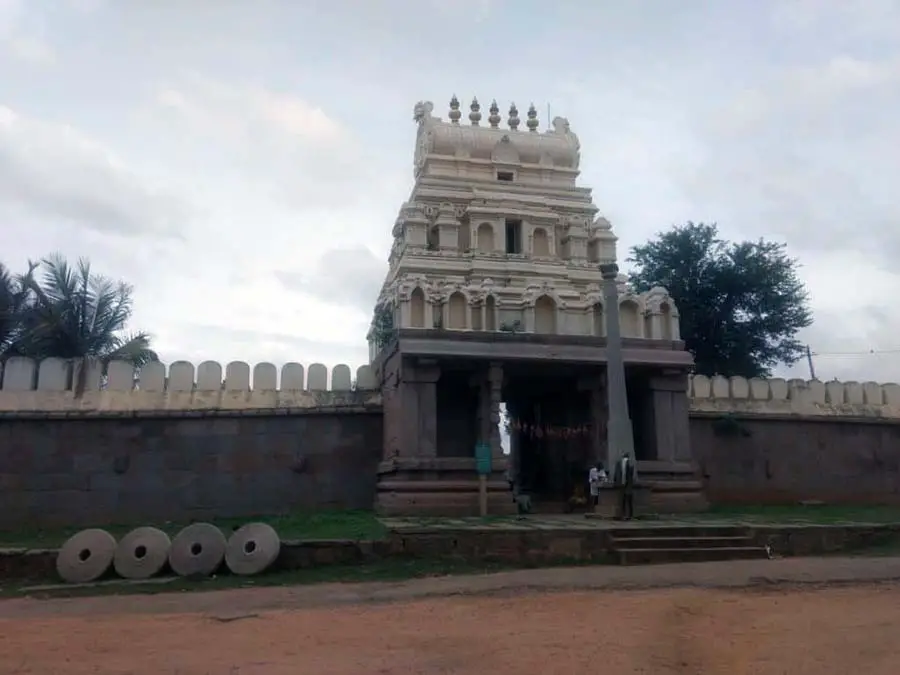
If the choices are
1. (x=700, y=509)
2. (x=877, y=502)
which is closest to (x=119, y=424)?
(x=700, y=509)

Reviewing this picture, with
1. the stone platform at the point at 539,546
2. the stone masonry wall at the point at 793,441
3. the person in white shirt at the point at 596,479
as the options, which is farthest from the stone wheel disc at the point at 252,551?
the stone masonry wall at the point at 793,441

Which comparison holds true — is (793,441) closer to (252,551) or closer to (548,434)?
(548,434)

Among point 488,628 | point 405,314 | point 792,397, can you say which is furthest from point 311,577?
point 792,397

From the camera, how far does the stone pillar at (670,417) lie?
1673cm

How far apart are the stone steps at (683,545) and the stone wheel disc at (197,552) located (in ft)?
17.5

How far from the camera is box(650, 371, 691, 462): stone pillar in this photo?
54.9 ft

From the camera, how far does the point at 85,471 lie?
16.0 meters

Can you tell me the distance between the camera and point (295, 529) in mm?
13055

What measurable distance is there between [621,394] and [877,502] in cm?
872

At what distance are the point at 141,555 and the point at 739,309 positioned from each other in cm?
2235

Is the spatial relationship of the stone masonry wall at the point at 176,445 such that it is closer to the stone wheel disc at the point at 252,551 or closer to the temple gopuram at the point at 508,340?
the temple gopuram at the point at 508,340

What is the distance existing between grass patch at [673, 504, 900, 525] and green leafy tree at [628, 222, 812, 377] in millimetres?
9219

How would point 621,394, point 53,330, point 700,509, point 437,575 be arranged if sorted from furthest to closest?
point 53,330
point 700,509
point 621,394
point 437,575

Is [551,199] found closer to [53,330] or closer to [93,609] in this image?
[53,330]
